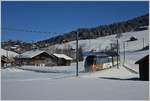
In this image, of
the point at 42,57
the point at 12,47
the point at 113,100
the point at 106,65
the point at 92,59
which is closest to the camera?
the point at 113,100

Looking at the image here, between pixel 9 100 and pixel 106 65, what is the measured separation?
4723 centimetres

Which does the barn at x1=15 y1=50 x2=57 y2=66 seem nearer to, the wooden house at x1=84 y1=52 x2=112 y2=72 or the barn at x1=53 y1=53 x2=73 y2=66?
the barn at x1=53 y1=53 x2=73 y2=66

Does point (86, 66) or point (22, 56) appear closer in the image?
point (86, 66)

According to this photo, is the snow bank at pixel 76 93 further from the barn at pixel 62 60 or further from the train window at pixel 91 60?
the barn at pixel 62 60

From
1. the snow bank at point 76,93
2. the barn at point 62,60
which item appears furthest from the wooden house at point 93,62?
the barn at point 62,60

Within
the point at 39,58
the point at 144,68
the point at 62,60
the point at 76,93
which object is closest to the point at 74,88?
the point at 76,93

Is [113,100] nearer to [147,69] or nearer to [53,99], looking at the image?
[53,99]

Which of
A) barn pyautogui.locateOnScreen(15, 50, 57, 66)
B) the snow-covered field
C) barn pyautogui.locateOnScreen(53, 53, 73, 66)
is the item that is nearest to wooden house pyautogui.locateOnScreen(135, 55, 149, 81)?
the snow-covered field

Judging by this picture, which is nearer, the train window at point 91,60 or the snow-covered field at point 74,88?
the snow-covered field at point 74,88

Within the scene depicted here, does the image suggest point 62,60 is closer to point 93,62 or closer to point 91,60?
point 91,60

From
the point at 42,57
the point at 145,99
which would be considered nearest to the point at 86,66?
the point at 42,57

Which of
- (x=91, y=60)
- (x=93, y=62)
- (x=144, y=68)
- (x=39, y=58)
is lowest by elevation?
(x=144, y=68)

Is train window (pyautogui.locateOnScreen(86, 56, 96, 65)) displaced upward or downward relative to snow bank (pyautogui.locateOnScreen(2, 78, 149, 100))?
upward

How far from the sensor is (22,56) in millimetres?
87375
